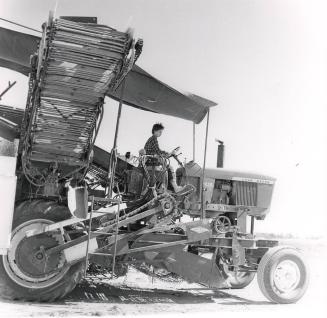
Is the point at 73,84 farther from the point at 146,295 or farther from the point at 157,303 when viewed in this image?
the point at 146,295

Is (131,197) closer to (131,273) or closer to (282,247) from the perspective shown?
(282,247)

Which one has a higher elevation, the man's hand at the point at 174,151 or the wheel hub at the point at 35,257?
the man's hand at the point at 174,151

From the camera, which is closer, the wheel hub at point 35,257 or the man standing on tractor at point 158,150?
the wheel hub at point 35,257

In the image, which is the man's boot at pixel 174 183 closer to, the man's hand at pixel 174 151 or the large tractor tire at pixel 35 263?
the man's hand at pixel 174 151

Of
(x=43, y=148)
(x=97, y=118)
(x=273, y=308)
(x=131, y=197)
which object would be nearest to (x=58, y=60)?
(x=97, y=118)

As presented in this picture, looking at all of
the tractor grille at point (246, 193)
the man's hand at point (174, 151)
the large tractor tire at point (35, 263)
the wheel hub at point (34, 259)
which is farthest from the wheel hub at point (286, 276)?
the wheel hub at point (34, 259)

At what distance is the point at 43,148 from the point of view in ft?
21.0

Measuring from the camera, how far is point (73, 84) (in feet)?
18.8

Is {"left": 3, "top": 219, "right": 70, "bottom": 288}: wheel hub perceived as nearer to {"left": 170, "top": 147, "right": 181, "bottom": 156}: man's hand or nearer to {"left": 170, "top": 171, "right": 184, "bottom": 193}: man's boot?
{"left": 170, "top": 171, "right": 184, "bottom": 193}: man's boot

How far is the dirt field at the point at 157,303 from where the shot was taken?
6020 millimetres

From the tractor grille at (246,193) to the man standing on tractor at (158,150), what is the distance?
4.63 feet

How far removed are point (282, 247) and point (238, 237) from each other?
76 centimetres

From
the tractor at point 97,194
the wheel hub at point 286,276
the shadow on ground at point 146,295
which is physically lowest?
the shadow on ground at point 146,295

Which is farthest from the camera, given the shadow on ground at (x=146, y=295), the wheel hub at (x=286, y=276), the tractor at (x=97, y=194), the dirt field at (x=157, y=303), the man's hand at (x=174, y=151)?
the wheel hub at (x=286, y=276)
